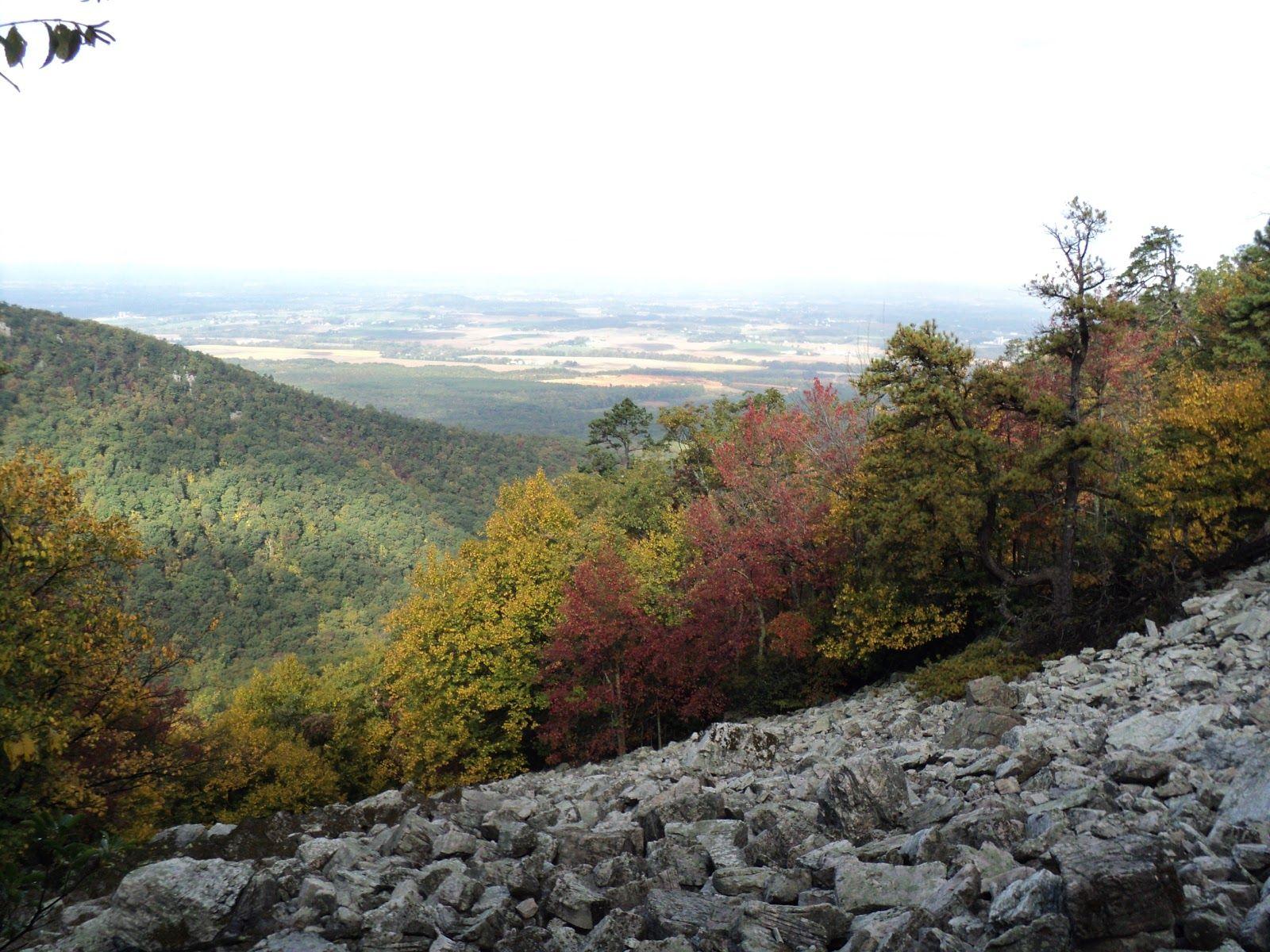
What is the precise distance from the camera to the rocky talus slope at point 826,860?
5.45 meters

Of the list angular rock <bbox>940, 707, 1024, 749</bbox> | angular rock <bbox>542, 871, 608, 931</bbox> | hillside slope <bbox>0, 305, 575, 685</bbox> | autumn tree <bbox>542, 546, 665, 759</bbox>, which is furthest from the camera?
hillside slope <bbox>0, 305, 575, 685</bbox>

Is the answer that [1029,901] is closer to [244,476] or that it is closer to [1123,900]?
[1123,900]

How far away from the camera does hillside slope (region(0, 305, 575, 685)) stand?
71.7 metres

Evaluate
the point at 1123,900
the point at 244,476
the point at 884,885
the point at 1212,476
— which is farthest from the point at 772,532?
the point at 244,476

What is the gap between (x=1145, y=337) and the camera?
1382 inches

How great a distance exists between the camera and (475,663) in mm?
24188

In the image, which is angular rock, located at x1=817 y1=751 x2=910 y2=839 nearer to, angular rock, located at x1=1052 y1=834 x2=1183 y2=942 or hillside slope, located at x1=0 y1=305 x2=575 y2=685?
angular rock, located at x1=1052 y1=834 x2=1183 y2=942

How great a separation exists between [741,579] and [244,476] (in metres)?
84.4

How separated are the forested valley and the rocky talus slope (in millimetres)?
2424

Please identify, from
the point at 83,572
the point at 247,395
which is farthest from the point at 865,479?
the point at 247,395

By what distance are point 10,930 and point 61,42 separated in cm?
385

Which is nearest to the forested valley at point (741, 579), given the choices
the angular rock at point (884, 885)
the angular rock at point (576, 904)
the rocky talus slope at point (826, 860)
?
the rocky talus slope at point (826, 860)

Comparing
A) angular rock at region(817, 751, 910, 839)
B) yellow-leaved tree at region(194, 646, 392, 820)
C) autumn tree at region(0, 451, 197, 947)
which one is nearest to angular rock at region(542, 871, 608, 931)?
angular rock at region(817, 751, 910, 839)

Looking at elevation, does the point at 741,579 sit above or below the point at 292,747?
above
